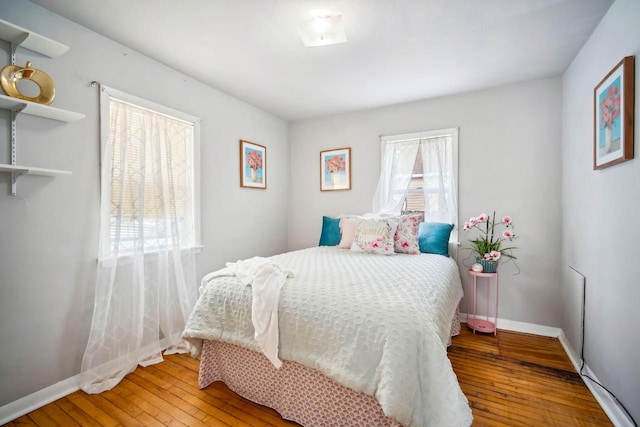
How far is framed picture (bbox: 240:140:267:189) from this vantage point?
347 cm

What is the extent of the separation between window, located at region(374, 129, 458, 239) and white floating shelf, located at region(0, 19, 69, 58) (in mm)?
3069

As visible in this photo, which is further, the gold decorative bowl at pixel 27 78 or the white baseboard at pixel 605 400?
the gold decorative bowl at pixel 27 78

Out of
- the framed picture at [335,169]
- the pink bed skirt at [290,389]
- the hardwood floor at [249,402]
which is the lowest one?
the hardwood floor at [249,402]

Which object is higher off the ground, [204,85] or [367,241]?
[204,85]

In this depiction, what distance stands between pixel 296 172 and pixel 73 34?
2741mm

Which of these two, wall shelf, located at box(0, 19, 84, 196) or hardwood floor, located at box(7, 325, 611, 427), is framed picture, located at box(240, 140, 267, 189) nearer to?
wall shelf, located at box(0, 19, 84, 196)

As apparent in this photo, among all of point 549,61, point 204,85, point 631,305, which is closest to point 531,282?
point 631,305

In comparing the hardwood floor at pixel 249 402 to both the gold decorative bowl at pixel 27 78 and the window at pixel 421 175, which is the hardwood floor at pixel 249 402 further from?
the gold decorative bowl at pixel 27 78

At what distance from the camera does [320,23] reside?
1.96 m

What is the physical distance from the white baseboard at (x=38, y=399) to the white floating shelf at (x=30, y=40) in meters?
2.15

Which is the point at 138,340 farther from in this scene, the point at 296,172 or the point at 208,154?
the point at 296,172

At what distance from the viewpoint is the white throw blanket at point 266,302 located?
161 centimetres

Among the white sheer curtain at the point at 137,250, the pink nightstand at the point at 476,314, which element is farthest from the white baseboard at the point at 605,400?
the white sheer curtain at the point at 137,250

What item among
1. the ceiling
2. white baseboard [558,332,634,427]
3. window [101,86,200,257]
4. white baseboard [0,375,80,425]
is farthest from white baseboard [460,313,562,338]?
white baseboard [0,375,80,425]
